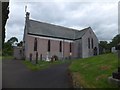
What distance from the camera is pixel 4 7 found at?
27.1 meters

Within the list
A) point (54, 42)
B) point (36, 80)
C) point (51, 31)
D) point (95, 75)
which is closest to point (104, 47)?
point (51, 31)

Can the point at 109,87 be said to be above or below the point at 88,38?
below

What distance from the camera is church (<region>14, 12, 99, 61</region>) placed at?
44.2 m

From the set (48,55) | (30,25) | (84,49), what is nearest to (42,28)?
(30,25)

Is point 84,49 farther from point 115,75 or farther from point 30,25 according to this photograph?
point 115,75

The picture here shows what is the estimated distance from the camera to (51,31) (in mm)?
49938

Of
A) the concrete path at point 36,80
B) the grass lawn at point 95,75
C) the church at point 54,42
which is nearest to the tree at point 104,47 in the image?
the church at point 54,42

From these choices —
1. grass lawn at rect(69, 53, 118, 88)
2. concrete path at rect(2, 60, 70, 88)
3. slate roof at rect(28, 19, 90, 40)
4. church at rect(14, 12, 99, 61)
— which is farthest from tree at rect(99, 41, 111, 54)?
concrete path at rect(2, 60, 70, 88)

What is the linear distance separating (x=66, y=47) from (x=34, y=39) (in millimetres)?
11126

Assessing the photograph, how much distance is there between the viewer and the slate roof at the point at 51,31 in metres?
46.0

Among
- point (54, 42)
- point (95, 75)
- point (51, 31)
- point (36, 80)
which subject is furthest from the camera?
point (51, 31)

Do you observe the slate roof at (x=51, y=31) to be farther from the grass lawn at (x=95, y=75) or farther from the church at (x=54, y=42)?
the grass lawn at (x=95, y=75)

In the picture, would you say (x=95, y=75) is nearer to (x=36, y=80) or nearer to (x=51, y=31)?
(x=36, y=80)

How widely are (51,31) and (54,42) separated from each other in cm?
327
